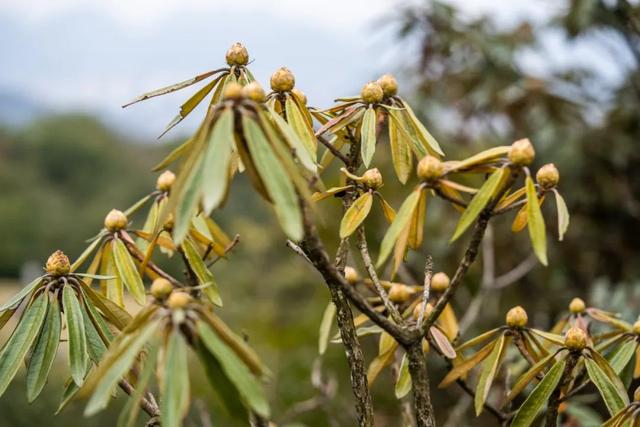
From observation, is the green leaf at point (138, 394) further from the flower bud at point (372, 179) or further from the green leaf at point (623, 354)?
the green leaf at point (623, 354)

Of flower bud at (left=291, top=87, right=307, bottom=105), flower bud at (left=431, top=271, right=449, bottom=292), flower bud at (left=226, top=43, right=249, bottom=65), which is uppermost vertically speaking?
flower bud at (left=226, top=43, right=249, bottom=65)

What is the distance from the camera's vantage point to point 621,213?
3275mm

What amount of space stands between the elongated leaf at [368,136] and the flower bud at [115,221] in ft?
1.04

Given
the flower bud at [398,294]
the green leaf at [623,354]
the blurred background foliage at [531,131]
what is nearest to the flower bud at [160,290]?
the flower bud at [398,294]

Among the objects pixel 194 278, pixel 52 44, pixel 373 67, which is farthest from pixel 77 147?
pixel 194 278

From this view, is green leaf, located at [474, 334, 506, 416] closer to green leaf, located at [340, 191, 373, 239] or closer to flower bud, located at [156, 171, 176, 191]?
green leaf, located at [340, 191, 373, 239]

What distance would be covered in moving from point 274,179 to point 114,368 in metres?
0.18

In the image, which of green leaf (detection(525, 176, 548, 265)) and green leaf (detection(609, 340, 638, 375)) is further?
green leaf (detection(609, 340, 638, 375))

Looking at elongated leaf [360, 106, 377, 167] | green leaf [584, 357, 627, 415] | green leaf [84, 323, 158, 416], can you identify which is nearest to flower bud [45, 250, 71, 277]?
green leaf [84, 323, 158, 416]

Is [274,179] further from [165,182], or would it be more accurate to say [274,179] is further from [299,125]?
[165,182]

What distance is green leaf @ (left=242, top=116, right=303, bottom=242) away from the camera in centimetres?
49

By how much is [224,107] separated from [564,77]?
3.06 meters

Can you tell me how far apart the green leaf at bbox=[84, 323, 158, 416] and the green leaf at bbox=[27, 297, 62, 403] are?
0.69ft

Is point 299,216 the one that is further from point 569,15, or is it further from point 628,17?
point 569,15
